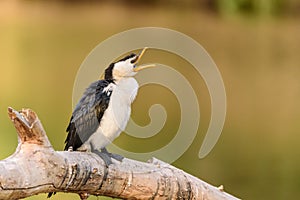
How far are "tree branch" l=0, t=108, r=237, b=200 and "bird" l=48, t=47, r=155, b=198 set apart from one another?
0.30 ft

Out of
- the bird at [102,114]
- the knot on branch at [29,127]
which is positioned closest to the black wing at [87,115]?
the bird at [102,114]

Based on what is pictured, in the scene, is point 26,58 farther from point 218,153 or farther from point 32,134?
point 32,134

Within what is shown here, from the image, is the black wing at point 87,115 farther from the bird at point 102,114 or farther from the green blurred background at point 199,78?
the green blurred background at point 199,78

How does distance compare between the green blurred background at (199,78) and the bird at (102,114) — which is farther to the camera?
the green blurred background at (199,78)

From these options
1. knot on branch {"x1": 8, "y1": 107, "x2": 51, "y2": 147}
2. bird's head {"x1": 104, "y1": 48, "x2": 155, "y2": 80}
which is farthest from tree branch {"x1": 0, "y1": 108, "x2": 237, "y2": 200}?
bird's head {"x1": 104, "y1": 48, "x2": 155, "y2": 80}

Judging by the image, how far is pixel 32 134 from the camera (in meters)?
1.50

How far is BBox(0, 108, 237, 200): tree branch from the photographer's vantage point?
4.78 feet

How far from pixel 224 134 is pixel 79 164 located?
352cm

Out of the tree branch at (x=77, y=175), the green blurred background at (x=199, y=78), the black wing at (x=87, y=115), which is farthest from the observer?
the green blurred background at (x=199, y=78)

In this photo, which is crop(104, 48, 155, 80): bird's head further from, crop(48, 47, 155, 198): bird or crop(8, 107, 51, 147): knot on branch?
crop(8, 107, 51, 147): knot on branch

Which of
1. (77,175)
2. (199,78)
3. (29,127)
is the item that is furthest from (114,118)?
(199,78)

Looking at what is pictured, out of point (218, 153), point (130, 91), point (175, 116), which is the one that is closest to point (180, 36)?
point (175, 116)

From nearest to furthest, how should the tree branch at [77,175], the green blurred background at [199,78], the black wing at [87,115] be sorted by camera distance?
the tree branch at [77,175] → the black wing at [87,115] → the green blurred background at [199,78]

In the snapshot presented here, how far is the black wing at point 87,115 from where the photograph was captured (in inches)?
71.9
